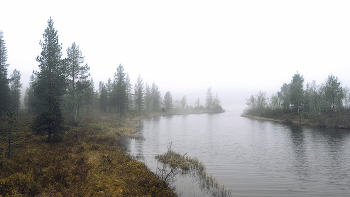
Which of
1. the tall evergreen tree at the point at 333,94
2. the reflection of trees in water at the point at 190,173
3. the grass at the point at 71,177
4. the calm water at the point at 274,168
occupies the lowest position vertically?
the calm water at the point at 274,168

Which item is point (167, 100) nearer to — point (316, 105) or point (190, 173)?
point (316, 105)

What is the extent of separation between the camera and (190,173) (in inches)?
477

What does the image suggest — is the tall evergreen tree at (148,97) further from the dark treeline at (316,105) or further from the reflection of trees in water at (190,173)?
the reflection of trees in water at (190,173)

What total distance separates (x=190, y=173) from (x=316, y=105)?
47.6 metres

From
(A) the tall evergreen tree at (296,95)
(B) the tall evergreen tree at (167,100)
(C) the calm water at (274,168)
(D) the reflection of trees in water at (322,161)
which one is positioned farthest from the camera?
(B) the tall evergreen tree at (167,100)

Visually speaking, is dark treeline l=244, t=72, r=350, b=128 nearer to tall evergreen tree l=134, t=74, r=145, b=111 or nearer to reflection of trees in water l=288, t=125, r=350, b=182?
reflection of trees in water l=288, t=125, r=350, b=182

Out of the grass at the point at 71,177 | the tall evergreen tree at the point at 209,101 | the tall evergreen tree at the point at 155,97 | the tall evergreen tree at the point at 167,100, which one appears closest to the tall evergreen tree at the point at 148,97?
the tall evergreen tree at the point at 155,97

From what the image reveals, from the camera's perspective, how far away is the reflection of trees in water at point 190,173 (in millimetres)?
9516

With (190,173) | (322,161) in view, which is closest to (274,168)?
(322,161)

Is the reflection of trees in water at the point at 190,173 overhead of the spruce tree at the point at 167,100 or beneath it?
beneath

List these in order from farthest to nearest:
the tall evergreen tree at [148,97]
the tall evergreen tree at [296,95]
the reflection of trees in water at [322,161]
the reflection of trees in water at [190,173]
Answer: the tall evergreen tree at [148,97] < the tall evergreen tree at [296,95] < the reflection of trees in water at [322,161] < the reflection of trees in water at [190,173]

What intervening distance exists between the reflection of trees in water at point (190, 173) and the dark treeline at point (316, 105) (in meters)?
40.7

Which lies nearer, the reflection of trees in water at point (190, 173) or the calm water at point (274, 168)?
the reflection of trees in water at point (190, 173)

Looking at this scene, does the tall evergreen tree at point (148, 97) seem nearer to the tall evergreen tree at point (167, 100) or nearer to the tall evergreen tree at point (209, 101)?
the tall evergreen tree at point (167, 100)
